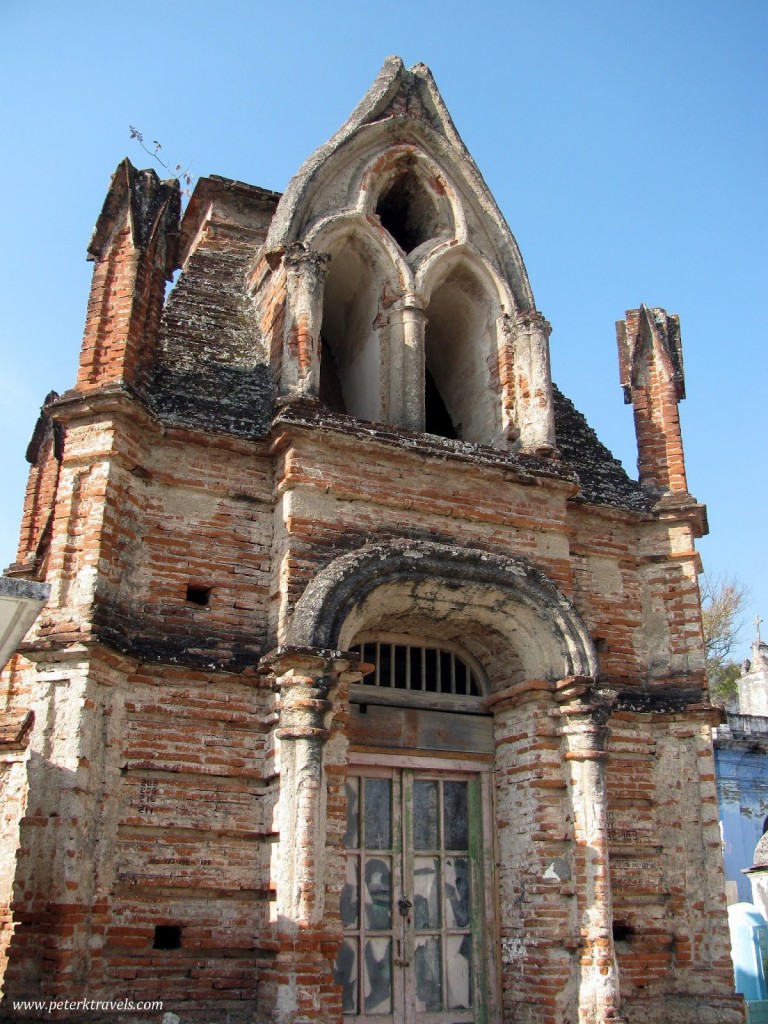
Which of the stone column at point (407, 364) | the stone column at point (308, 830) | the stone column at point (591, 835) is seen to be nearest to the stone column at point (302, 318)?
the stone column at point (407, 364)

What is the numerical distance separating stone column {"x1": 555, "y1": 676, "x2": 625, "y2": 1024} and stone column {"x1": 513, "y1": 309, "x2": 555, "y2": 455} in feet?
9.34

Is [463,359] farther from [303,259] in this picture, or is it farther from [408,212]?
[303,259]

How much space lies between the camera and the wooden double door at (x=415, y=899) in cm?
890

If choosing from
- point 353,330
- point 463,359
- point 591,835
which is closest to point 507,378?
point 463,359

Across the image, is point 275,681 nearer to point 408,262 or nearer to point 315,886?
point 315,886

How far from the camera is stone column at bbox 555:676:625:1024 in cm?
840

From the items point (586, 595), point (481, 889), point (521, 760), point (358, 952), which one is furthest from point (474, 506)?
point (358, 952)

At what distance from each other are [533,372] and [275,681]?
486 centimetres

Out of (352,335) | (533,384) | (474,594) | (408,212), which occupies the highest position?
(408,212)

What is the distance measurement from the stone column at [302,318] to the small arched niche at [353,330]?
823 millimetres

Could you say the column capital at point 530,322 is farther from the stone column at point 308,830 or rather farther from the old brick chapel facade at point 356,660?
the stone column at point 308,830

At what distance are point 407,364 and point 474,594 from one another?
283 centimetres

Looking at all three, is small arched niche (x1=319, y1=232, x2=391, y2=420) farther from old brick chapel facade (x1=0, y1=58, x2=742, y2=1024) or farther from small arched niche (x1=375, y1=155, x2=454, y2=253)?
small arched niche (x1=375, y1=155, x2=454, y2=253)

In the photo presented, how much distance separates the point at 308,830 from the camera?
7711 mm
